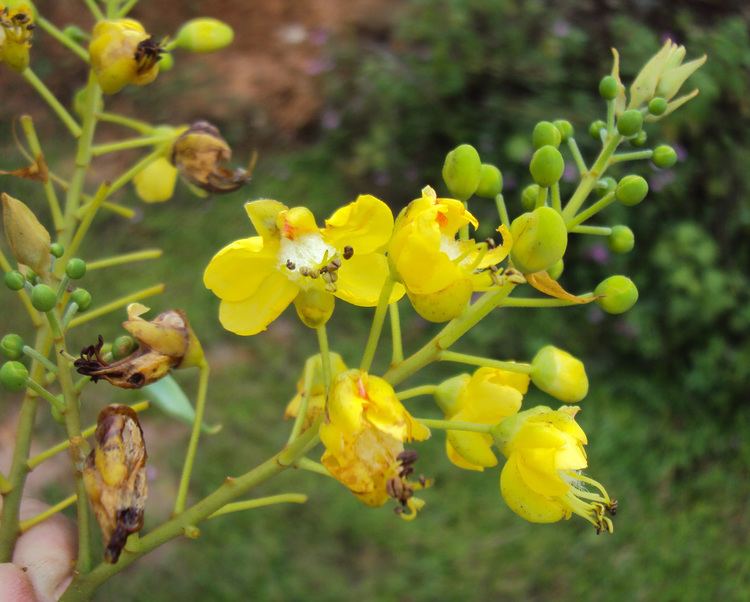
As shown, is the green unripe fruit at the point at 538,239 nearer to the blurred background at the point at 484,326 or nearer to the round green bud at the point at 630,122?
the round green bud at the point at 630,122

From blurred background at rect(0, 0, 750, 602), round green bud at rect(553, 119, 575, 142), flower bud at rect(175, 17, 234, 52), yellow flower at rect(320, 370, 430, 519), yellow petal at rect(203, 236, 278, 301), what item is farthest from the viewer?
blurred background at rect(0, 0, 750, 602)

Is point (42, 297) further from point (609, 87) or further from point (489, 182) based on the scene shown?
point (609, 87)

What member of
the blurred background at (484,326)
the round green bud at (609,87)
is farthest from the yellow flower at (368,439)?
the blurred background at (484,326)

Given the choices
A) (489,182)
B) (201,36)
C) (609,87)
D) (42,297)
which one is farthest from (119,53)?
(609,87)

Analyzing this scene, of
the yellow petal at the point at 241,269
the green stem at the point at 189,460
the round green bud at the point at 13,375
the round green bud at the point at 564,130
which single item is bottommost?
the green stem at the point at 189,460

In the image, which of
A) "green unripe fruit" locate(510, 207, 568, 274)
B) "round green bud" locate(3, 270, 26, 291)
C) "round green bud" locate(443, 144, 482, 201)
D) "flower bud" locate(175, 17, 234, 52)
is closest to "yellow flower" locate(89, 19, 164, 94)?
"flower bud" locate(175, 17, 234, 52)

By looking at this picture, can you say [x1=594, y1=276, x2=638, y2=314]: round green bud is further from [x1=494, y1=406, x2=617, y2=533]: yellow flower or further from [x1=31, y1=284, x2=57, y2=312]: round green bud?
[x1=31, y1=284, x2=57, y2=312]: round green bud
